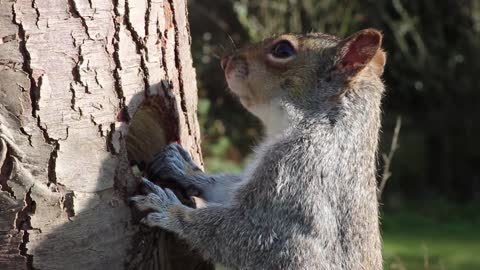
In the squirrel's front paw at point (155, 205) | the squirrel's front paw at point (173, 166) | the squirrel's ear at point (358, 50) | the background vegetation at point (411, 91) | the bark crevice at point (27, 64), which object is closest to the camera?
the bark crevice at point (27, 64)

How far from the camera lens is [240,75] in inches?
132

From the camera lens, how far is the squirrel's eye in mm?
3348

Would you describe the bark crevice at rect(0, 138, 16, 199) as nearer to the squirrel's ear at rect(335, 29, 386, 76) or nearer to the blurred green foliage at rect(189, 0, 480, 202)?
the squirrel's ear at rect(335, 29, 386, 76)

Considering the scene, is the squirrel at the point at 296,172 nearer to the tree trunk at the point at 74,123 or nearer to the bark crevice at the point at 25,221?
the tree trunk at the point at 74,123

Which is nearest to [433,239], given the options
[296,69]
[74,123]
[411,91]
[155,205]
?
[411,91]

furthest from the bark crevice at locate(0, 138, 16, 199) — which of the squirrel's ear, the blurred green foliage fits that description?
the blurred green foliage

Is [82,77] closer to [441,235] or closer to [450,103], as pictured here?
[441,235]

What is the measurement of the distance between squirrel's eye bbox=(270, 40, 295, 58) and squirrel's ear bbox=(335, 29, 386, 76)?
19cm

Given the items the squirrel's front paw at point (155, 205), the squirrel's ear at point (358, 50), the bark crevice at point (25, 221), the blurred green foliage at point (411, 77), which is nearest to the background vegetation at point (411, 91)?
the blurred green foliage at point (411, 77)

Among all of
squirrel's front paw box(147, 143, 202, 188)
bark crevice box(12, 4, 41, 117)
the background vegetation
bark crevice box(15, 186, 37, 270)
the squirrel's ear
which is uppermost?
the background vegetation

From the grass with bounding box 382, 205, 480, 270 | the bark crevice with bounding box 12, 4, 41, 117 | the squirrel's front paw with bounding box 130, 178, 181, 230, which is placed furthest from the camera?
the grass with bounding box 382, 205, 480, 270

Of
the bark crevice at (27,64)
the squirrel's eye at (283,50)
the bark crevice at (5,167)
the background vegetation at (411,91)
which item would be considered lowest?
the bark crevice at (5,167)

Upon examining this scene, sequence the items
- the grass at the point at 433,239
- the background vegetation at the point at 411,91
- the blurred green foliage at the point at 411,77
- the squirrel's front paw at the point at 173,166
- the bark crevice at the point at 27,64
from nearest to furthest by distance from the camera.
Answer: the bark crevice at the point at 27,64 → the squirrel's front paw at the point at 173,166 → the grass at the point at 433,239 → the background vegetation at the point at 411,91 → the blurred green foliage at the point at 411,77

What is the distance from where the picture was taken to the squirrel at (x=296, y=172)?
3.00m
